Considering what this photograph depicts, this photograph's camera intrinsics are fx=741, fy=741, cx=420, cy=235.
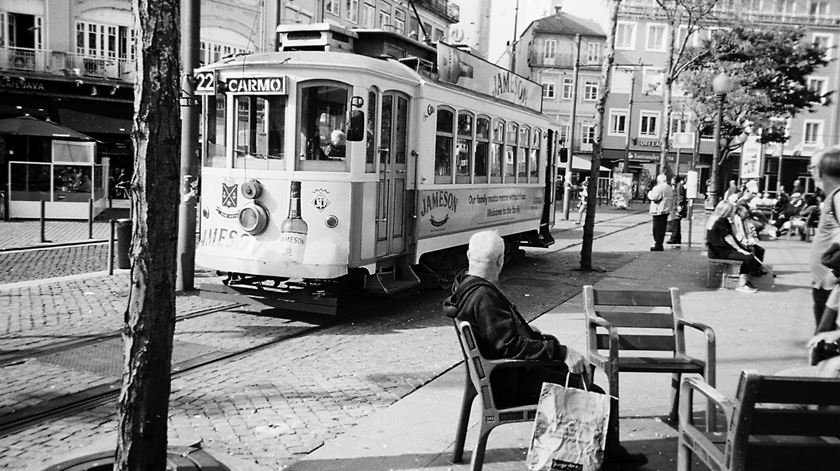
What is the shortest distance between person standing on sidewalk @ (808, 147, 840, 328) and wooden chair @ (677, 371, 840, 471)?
2978 mm

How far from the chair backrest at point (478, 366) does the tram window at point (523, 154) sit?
10.6 m

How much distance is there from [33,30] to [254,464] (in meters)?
27.7

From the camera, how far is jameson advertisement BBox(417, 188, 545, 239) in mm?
10578

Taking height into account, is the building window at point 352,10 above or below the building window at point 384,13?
below

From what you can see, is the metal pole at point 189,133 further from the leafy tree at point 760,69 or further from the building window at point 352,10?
the building window at point 352,10

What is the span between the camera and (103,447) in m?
4.55

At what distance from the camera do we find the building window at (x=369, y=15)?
135ft

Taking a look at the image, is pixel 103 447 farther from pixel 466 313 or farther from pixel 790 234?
pixel 790 234

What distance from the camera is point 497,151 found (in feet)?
43.8

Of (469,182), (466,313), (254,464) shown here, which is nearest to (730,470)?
(466,313)

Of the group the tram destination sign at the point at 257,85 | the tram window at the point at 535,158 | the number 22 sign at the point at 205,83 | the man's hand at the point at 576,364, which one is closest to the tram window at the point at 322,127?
the tram destination sign at the point at 257,85

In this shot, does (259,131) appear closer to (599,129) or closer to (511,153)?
(511,153)

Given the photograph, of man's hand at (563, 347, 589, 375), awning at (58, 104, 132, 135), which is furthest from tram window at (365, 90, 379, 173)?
awning at (58, 104, 132, 135)

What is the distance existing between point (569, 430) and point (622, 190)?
39.8 metres
